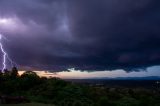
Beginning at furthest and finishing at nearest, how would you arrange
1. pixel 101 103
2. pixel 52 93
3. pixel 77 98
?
1. pixel 52 93
2. pixel 77 98
3. pixel 101 103

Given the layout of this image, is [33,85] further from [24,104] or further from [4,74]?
[24,104]

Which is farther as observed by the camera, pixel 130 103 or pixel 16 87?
pixel 16 87

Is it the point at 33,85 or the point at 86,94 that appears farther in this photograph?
the point at 33,85

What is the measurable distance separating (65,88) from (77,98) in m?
4.08

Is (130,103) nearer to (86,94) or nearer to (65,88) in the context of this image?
(86,94)

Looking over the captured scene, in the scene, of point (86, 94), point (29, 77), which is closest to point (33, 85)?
point (29, 77)

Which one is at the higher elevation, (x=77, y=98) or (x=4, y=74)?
(x=4, y=74)

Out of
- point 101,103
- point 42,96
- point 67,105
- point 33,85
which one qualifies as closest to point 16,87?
point 33,85

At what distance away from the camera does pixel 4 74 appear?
159ft

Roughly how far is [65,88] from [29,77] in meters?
8.87

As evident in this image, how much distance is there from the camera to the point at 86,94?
39344 mm

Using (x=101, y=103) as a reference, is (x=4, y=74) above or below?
above

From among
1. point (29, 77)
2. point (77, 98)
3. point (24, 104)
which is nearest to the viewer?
point (24, 104)

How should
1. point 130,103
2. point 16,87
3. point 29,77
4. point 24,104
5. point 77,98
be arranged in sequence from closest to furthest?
point 24,104, point 130,103, point 77,98, point 16,87, point 29,77
